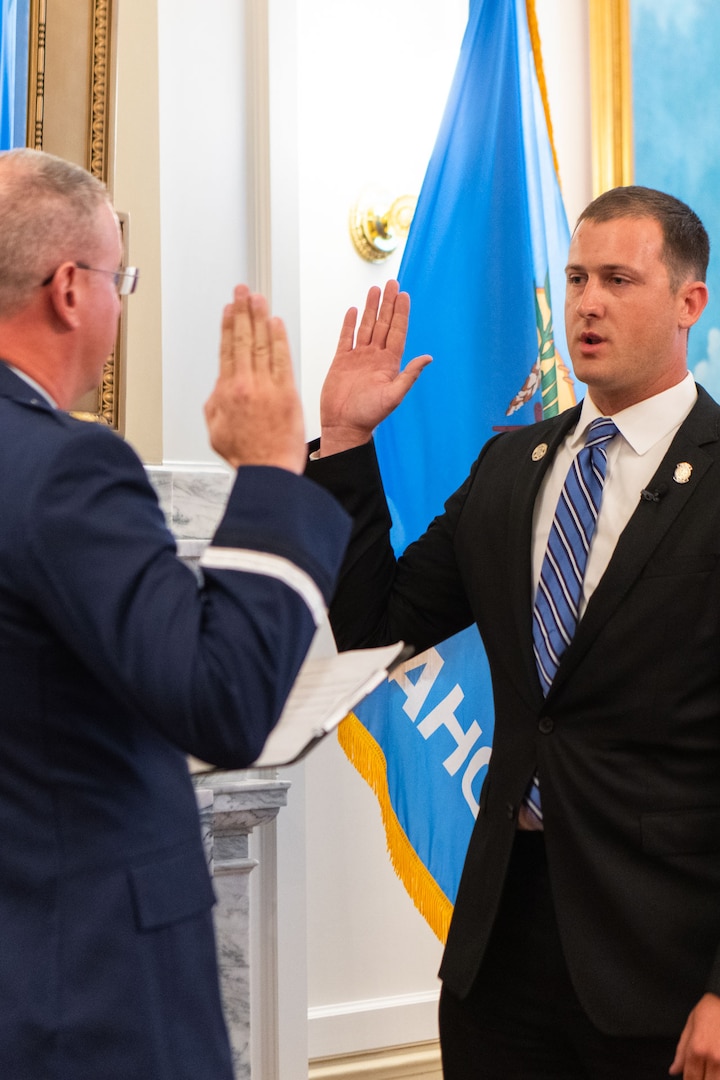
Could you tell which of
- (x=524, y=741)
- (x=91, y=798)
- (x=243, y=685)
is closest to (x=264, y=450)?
(x=243, y=685)

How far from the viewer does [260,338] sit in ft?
3.69

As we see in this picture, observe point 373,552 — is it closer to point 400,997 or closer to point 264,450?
point 264,450

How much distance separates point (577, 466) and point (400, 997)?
200 centimetres

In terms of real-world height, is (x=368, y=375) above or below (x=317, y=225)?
below

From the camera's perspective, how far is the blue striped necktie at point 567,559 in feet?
5.82

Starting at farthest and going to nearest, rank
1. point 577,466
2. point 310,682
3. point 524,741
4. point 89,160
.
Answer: point 89,160 < point 577,466 < point 524,741 < point 310,682

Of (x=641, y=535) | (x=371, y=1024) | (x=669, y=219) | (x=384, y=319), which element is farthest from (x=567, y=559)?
(x=371, y=1024)

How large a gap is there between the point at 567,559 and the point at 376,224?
68.8 inches

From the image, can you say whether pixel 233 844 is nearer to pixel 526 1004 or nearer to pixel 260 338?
pixel 526 1004

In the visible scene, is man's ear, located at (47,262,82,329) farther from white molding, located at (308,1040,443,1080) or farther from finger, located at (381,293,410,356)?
white molding, located at (308,1040,443,1080)

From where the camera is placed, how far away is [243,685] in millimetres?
973

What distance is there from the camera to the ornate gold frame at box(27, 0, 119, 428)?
8.82 feet

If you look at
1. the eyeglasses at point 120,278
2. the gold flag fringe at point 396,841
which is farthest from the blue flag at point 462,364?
the eyeglasses at point 120,278

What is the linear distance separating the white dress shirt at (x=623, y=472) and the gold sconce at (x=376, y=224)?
1503 mm
